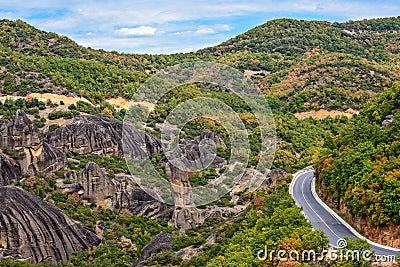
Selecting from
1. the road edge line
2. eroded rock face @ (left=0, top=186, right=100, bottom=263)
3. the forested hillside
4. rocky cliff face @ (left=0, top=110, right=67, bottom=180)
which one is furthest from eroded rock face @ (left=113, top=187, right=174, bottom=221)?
the forested hillside

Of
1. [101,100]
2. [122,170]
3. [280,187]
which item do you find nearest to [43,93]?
[101,100]

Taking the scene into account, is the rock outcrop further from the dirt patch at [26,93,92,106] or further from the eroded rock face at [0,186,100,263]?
the dirt patch at [26,93,92,106]

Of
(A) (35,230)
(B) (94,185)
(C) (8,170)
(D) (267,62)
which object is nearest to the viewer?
(A) (35,230)

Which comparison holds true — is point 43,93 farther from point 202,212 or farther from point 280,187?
point 280,187

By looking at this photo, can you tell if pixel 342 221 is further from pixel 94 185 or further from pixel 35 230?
pixel 94 185

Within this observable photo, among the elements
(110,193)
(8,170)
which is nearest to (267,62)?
(110,193)

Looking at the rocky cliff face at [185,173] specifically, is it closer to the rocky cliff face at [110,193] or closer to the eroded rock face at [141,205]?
the eroded rock face at [141,205]

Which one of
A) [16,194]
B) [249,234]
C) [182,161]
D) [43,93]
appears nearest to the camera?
[249,234]
